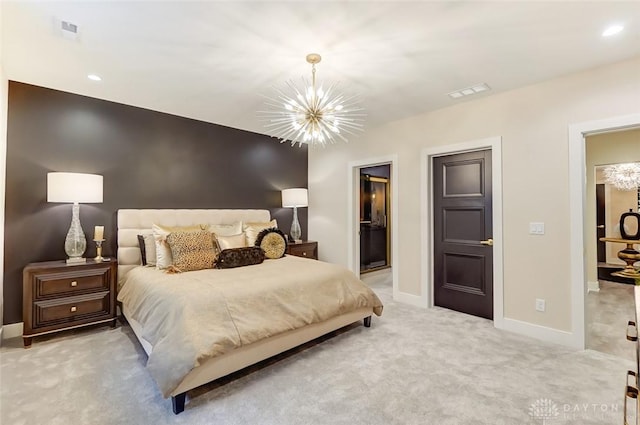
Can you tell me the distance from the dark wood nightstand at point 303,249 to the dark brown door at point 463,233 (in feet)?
6.57

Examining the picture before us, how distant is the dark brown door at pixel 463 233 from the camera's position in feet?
11.4

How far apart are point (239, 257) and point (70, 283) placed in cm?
162

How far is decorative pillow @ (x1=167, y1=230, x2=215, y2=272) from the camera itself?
2998 millimetres

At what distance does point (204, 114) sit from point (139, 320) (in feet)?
8.93

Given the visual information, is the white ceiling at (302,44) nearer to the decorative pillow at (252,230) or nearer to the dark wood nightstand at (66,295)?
the decorative pillow at (252,230)

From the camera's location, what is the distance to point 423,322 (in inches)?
132

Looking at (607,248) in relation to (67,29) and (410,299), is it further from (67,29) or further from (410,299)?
(67,29)

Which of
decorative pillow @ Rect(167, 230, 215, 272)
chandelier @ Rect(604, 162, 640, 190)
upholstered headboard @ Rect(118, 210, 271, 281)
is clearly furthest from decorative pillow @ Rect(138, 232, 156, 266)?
chandelier @ Rect(604, 162, 640, 190)

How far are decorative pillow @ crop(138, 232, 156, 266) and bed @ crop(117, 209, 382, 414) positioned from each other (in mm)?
200

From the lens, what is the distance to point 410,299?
4051 mm

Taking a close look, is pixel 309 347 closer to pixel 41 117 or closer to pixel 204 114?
pixel 204 114

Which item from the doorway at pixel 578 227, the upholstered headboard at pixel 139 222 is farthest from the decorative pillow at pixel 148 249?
the doorway at pixel 578 227

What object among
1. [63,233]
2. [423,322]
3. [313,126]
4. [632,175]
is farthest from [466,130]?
[63,233]

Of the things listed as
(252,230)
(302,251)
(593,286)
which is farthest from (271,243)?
(593,286)
